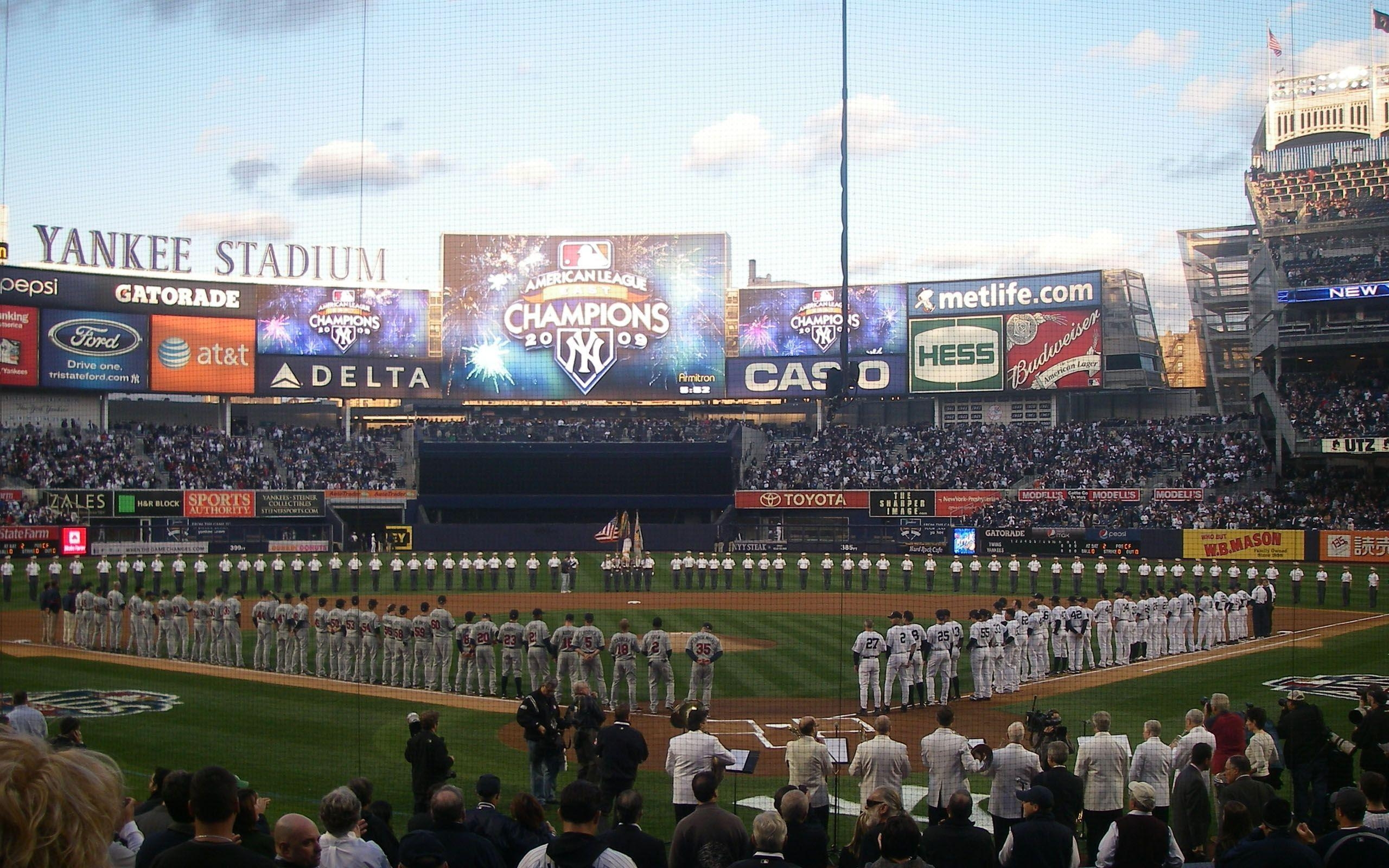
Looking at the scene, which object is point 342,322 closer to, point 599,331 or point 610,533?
point 599,331

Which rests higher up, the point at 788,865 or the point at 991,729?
the point at 788,865

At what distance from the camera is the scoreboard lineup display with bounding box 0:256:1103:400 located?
42.7 metres

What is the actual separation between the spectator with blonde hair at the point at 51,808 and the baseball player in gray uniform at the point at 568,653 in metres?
11.4

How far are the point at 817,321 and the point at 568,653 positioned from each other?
105 feet

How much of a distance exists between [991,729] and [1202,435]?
28.6 m

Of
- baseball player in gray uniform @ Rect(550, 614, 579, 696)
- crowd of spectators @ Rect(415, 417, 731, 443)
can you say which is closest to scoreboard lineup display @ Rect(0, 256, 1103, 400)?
crowd of spectators @ Rect(415, 417, 731, 443)

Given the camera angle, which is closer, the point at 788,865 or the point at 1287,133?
the point at 788,865

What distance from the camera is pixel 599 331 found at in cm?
4475

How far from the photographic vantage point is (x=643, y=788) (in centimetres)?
1101

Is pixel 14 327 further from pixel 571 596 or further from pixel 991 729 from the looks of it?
pixel 991 729

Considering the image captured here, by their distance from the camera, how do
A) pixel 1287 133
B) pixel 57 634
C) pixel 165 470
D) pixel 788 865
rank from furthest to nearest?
pixel 1287 133, pixel 165 470, pixel 57 634, pixel 788 865

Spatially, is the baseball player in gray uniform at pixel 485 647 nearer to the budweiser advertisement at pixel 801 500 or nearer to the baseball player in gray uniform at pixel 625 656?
the baseball player in gray uniform at pixel 625 656

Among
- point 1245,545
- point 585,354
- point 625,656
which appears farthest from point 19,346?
point 1245,545

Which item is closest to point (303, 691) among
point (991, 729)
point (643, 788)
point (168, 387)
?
point (643, 788)
